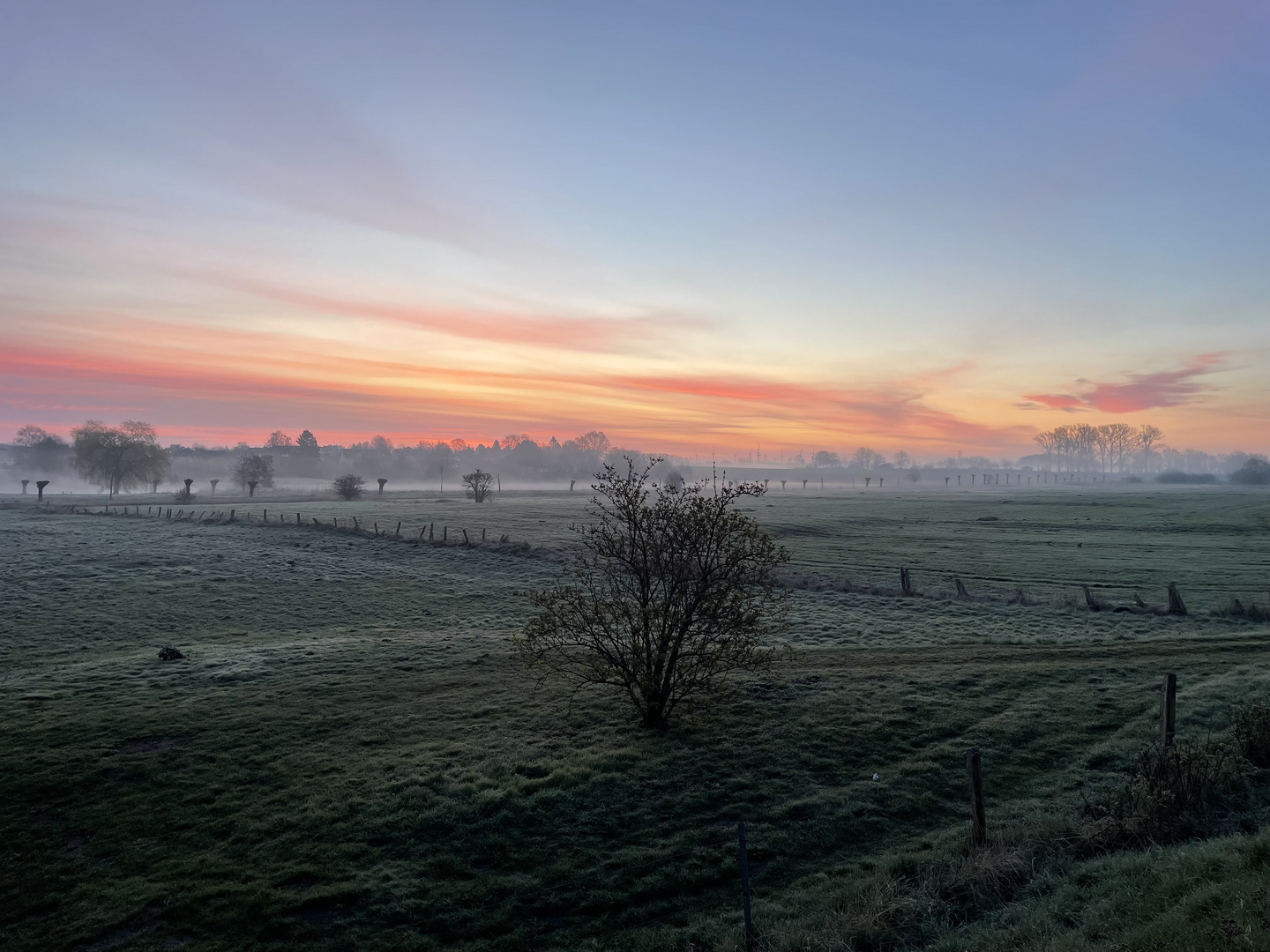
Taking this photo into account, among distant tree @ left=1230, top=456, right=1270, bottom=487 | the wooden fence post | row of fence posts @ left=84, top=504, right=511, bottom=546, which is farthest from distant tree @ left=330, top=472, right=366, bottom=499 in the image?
distant tree @ left=1230, top=456, right=1270, bottom=487

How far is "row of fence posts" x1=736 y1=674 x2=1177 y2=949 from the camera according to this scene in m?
9.87

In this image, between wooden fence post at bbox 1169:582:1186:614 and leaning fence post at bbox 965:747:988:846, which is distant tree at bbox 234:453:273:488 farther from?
leaning fence post at bbox 965:747:988:846

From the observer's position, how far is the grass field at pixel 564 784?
1042 cm

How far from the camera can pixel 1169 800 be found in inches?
470

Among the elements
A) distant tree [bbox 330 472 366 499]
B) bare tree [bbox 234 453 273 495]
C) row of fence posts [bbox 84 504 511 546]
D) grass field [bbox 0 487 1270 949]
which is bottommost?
grass field [bbox 0 487 1270 949]

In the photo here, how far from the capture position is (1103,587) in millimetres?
39875

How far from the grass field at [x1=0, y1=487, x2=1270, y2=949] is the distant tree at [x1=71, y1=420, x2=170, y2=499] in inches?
4354

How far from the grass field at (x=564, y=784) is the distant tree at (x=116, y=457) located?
110596 millimetres

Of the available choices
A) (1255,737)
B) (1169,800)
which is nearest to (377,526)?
(1169,800)

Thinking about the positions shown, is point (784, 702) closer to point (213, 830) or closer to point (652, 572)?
point (652, 572)

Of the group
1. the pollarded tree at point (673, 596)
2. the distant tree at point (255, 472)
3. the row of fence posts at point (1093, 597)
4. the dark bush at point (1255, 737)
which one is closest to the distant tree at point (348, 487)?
the distant tree at point (255, 472)

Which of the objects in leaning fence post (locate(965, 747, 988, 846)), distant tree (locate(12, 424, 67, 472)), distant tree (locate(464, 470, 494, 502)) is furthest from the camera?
distant tree (locate(12, 424, 67, 472))

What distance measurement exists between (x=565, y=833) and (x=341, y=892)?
4085 millimetres

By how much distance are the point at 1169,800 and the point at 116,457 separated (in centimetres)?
15283
